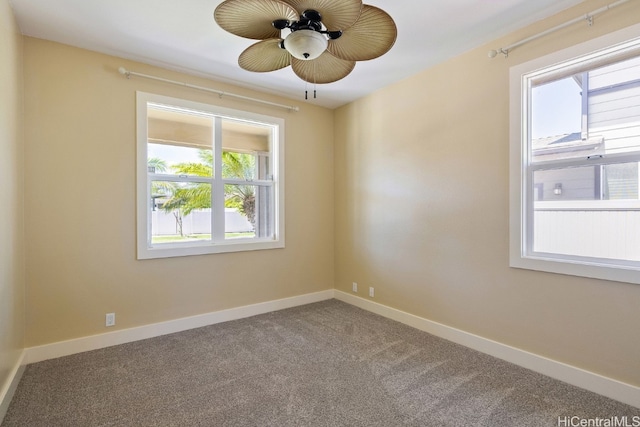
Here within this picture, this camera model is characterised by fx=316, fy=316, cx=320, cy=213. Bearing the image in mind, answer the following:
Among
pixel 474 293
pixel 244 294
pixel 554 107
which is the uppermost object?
pixel 554 107

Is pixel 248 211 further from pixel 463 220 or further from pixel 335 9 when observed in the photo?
pixel 335 9

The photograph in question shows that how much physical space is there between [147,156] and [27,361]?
1.99 meters

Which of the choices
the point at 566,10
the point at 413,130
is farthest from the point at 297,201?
the point at 566,10

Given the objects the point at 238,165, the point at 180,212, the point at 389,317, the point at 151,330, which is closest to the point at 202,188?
the point at 180,212

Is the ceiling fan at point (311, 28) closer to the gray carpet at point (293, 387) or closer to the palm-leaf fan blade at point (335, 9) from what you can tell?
the palm-leaf fan blade at point (335, 9)

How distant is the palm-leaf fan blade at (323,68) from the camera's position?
2.10 metres

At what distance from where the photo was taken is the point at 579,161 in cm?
233

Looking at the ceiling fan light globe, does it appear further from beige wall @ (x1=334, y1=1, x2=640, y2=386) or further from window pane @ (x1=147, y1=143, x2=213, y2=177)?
window pane @ (x1=147, y1=143, x2=213, y2=177)

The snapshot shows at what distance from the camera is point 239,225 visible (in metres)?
3.85

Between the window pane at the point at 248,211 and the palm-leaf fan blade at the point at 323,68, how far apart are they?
1.93 meters

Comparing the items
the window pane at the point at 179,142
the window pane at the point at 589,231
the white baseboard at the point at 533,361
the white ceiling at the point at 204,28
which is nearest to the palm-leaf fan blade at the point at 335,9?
the white ceiling at the point at 204,28

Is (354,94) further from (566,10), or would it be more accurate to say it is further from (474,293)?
(474,293)

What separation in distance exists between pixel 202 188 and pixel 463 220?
2.75 metres

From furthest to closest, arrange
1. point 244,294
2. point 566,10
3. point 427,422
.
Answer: point 244,294, point 566,10, point 427,422
